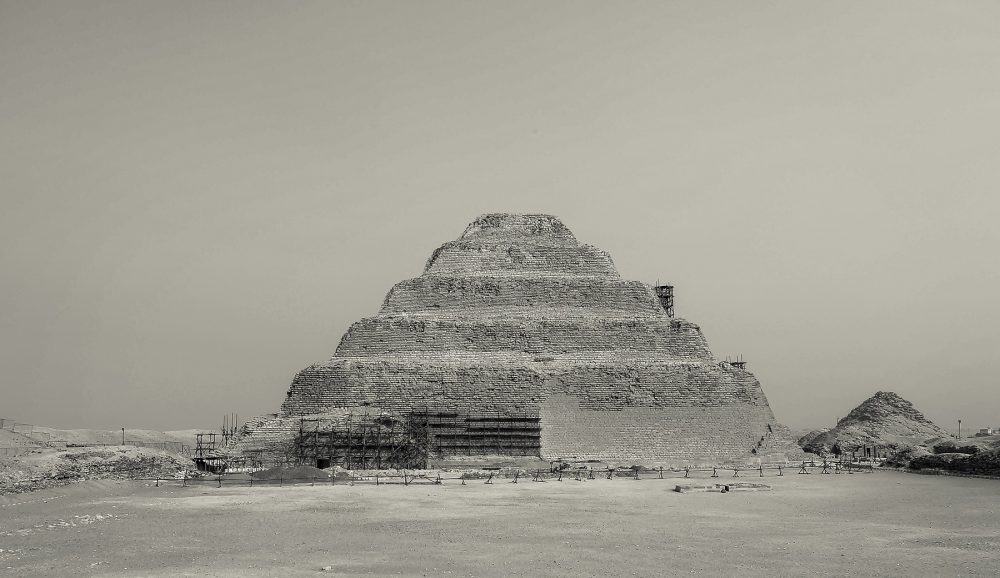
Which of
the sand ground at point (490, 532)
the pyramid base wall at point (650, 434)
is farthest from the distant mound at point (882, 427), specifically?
the sand ground at point (490, 532)

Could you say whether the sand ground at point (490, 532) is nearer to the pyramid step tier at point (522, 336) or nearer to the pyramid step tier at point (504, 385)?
the pyramid step tier at point (504, 385)

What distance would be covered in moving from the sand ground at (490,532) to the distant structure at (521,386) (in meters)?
10.7

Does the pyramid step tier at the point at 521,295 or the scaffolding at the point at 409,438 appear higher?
the pyramid step tier at the point at 521,295

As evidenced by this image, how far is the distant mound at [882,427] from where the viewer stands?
71594 millimetres

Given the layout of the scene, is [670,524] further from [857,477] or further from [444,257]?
[444,257]

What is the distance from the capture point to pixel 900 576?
15.3 meters

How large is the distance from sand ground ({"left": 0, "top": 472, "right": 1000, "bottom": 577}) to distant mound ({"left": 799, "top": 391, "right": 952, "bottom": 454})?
42.8 metres

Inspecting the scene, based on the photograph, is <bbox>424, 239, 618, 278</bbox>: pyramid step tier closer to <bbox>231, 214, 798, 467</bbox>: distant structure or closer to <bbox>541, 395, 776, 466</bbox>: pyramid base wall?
<bbox>231, 214, 798, 467</bbox>: distant structure

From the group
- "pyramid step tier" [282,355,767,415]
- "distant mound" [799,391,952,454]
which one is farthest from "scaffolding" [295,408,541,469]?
"distant mound" [799,391,952,454]

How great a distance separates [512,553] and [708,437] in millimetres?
28236

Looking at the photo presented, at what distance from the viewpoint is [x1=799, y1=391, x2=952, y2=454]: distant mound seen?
7159 centimetres

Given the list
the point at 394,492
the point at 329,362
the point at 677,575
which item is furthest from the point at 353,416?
the point at 677,575

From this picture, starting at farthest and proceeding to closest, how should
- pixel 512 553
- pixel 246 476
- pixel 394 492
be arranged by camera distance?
pixel 246 476
pixel 394 492
pixel 512 553

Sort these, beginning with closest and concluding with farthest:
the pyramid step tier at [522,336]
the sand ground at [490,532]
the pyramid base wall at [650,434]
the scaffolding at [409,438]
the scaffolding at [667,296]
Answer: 1. the sand ground at [490,532]
2. the scaffolding at [409,438]
3. the pyramid base wall at [650,434]
4. the pyramid step tier at [522,336]
5. the scaffolding at [667,296]
